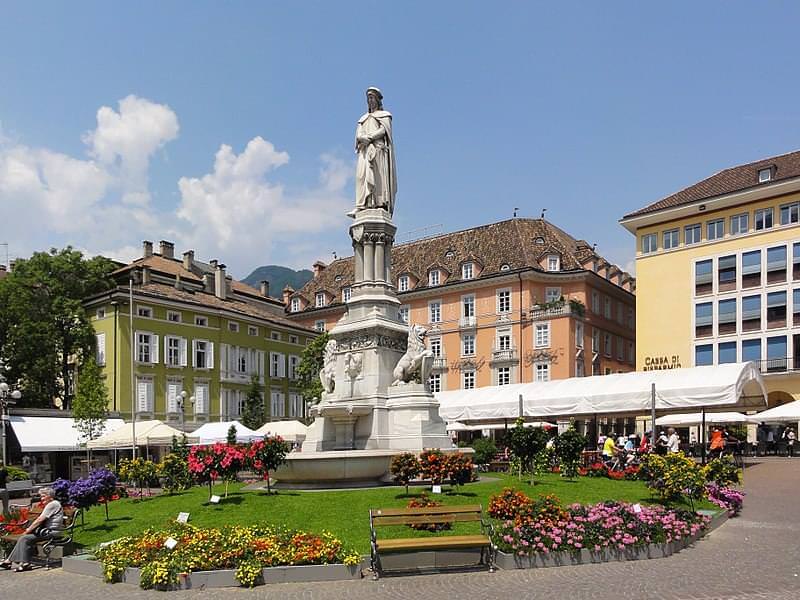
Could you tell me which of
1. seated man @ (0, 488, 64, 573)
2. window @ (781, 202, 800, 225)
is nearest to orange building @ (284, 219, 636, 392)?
window @ (781, 202, 800, 225)

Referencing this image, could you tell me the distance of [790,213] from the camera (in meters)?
50.0

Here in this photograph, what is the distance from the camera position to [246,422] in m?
56.8

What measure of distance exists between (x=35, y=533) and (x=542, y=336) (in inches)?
1933

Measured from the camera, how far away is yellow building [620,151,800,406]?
1957 inches

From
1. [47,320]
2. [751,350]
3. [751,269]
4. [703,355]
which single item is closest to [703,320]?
[703,355]

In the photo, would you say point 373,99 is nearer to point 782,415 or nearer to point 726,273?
point 782,415

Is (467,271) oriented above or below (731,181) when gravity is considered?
below

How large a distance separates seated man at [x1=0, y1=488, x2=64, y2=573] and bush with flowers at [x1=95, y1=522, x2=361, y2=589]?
5.26 ft

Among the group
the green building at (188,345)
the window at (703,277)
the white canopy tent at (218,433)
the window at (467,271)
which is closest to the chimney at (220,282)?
the green building at (188,345)

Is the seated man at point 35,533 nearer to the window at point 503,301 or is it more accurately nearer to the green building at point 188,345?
the green building at point 188,345

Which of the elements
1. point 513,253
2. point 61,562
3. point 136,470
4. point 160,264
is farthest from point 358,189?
point 160,264

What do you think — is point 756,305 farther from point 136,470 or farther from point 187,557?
point 187,557

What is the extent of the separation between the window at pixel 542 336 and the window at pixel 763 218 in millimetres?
15829

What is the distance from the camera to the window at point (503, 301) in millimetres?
62000
